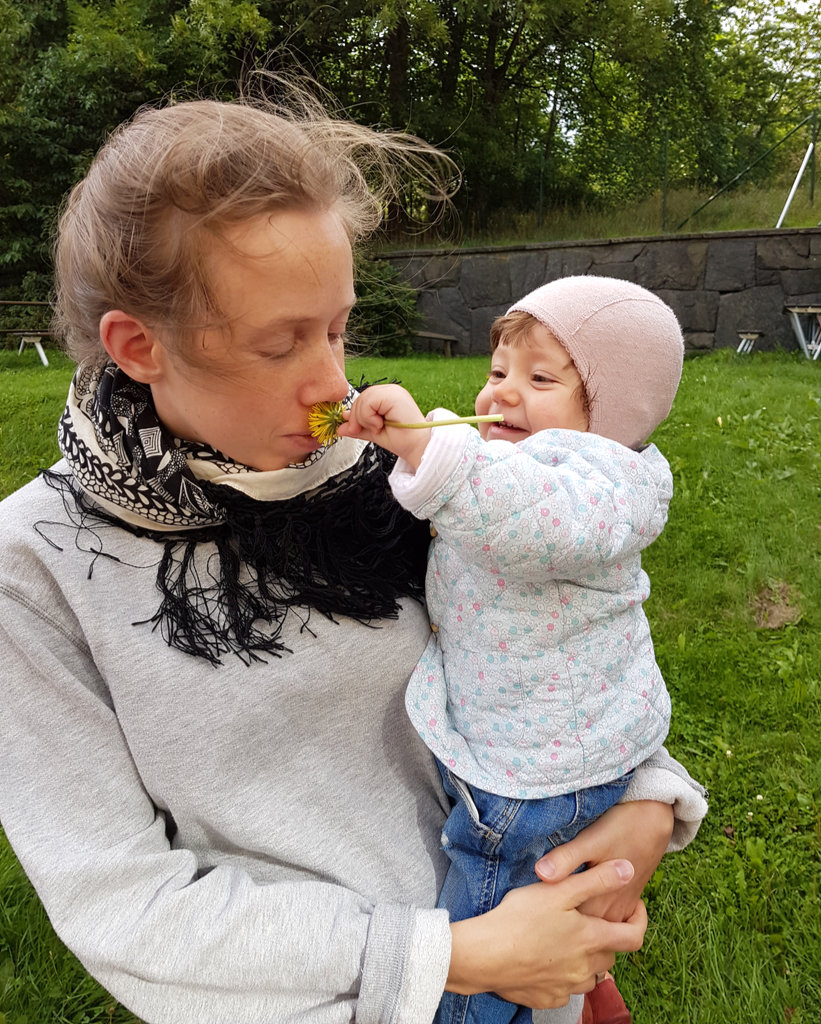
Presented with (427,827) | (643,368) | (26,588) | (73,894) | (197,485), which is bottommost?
(427,827)

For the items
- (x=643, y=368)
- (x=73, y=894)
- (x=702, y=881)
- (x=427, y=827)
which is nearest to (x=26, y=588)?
(x=73, y=894)

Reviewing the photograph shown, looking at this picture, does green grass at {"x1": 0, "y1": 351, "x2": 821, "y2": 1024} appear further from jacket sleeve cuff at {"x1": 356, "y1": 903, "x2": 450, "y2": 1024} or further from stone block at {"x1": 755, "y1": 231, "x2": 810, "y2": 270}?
stone block at {"x1": 755, "y1": 231, "x2": 810, "y2": 270}

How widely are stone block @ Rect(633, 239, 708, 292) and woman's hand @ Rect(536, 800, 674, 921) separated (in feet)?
35.6

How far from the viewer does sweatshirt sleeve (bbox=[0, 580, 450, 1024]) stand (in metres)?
1.02

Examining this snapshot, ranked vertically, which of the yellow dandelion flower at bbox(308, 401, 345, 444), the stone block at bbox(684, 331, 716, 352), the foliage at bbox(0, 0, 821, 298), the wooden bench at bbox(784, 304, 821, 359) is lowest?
the stone block at bbox(684, 331, 716, 352)

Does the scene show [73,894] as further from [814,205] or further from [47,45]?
[47,45]

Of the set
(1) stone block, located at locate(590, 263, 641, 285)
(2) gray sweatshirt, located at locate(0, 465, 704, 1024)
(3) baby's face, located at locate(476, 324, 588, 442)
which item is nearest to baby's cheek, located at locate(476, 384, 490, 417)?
(3) baby's face, located at locate(476, 324, 588, 442)

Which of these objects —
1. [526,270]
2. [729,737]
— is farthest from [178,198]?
[526,270]

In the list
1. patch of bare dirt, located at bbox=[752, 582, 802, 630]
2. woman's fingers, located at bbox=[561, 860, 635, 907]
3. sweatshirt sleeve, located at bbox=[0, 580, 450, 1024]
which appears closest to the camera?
sweatshirt sleeve, located at bbox=[0, 580, 450, 1024]

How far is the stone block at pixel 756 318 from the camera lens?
10.5 meters

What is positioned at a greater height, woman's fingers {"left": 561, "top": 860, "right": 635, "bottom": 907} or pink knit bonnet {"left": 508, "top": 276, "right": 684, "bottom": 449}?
pink knit bonnet {"left": 508, "top": 276, "right": 684, "bottom": 449}

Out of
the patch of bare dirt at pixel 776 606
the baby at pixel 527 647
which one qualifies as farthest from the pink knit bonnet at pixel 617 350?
the patch of bare dirt at pixel 776 606

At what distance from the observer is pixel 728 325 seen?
10883 millimetres

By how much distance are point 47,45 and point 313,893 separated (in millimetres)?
17857
